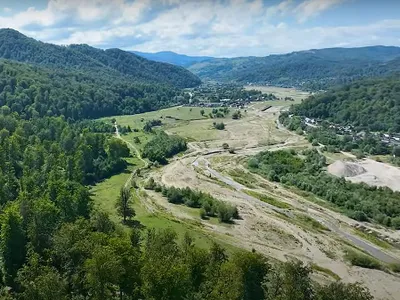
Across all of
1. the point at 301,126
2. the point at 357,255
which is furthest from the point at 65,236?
the point at 301,126

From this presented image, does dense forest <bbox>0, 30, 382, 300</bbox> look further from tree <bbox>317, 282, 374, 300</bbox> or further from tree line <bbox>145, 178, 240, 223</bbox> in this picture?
tree line <bbox>145, 178, 240, 223</bbox>

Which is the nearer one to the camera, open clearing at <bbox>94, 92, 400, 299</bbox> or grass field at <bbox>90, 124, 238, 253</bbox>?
open clearing at <bbox>94, 92, 400, 299</bbox>

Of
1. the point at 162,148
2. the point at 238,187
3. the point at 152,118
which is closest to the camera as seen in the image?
the point at 238,187

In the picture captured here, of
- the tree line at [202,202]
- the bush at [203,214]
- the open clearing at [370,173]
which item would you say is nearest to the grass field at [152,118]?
the tree line at [202,202]

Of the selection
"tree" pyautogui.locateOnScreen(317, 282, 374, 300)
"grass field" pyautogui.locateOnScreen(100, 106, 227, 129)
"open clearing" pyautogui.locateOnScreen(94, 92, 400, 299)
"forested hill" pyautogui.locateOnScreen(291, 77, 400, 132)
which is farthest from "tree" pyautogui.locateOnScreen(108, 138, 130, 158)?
"forested hill" pyautogui.locateOnScreen(291, 77, 400, 132)

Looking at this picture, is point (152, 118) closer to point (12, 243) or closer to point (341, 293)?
point (12, 243)

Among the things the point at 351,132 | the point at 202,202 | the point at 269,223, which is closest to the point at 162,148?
the point at 202,202
